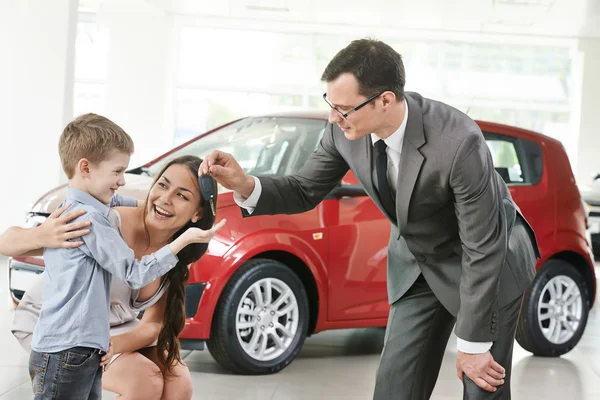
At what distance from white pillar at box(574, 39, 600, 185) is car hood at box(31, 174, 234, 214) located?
48.7ft

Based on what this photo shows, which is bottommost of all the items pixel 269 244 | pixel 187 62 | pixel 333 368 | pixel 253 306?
pixel 333 368

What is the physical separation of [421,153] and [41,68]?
310 inches

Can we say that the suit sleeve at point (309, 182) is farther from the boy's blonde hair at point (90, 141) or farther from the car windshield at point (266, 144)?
the car windshield at point (266, 144)

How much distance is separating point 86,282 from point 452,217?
1203mm

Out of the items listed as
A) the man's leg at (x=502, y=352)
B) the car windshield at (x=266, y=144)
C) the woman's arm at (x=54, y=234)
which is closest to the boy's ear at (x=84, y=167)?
the woman's arm at (x=54, y=234)

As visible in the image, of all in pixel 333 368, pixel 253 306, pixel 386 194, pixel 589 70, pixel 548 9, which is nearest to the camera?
pixel 386 194

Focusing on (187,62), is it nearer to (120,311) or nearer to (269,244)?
(269,244)

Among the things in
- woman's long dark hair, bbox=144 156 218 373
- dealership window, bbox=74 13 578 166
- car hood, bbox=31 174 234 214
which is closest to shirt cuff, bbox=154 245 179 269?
woman's long dark hair, bbox=144 156 218 373

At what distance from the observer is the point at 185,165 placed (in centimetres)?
323

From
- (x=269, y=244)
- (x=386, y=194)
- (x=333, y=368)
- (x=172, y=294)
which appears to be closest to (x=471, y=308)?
(x=386, y=194)

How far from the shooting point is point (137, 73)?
1723 cm

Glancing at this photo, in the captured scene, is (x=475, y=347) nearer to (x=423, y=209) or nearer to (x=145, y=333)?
(x=423, y=209)

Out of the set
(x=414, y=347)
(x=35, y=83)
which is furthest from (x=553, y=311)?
(x=35, y=83)

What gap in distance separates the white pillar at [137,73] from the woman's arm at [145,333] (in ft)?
44.6
